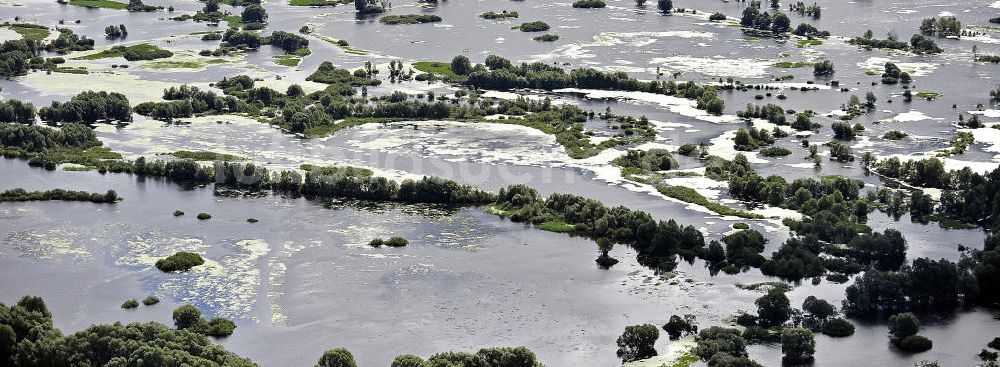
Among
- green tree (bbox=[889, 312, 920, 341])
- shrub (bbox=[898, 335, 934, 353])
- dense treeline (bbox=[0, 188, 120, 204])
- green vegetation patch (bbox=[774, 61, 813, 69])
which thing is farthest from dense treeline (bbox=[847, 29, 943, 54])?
dense treeline (bbox=[0, 188, 120, 204])

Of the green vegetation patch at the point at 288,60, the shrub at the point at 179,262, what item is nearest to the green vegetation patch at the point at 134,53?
the green vegetation patch at the point at 288,60

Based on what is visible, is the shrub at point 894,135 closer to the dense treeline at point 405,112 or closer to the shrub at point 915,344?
the dense treeline at point 405,112

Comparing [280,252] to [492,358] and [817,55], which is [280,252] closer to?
[492,358]

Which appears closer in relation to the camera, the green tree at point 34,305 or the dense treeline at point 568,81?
the green tree at point 34,305

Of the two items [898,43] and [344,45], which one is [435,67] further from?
[898,43]

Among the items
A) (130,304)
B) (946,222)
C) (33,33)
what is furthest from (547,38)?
(130,304)

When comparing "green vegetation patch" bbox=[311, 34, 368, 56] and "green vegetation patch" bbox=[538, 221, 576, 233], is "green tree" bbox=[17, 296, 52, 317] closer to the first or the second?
"green vegetation patch" bbox=[538, 221, 576, 233]
